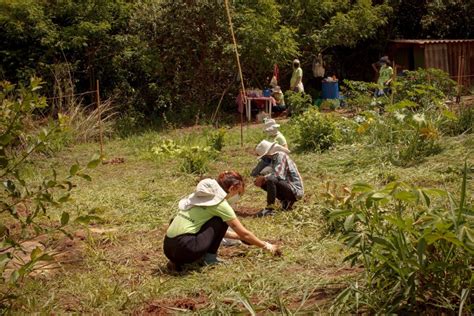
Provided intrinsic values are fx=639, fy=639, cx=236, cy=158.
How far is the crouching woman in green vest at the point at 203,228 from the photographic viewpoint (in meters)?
4.82

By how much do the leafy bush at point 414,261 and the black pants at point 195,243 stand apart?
1619mm

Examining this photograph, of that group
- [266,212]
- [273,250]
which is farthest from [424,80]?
[273,250]

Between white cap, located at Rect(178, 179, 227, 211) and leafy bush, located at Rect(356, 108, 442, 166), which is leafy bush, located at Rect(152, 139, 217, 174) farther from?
white cap, located at Rect(178, 179, 227, 211)

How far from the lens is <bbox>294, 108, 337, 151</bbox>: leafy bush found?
10141 millimetres

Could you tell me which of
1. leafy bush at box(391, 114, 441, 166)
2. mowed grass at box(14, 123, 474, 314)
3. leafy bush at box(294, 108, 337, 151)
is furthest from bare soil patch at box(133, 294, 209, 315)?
leafy bush at box(294, 108, 337, 151)

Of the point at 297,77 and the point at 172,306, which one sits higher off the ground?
the point at 297,77

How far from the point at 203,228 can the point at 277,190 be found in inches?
77.0

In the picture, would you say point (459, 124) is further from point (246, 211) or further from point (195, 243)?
point (195, 243)

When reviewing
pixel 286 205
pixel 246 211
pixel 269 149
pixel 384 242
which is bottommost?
pixel 246 211

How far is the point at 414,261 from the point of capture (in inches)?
123

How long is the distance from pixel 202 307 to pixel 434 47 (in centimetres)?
1583

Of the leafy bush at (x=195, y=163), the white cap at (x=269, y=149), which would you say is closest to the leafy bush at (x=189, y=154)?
the leafy bush at (x=195, y=163)

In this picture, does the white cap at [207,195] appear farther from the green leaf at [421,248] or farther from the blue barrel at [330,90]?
the blue barrel at [330,90]

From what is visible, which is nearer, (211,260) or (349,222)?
(349,222)
